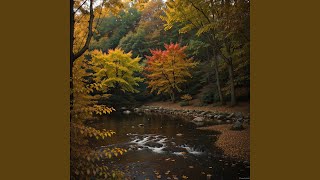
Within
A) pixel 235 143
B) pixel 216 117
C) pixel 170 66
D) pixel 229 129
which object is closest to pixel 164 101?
pixel 170 66

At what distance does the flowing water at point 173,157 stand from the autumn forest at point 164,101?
31 mm

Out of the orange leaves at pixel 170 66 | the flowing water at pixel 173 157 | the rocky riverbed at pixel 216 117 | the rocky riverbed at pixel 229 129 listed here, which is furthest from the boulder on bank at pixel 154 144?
the orange leaves at pixel 170 66

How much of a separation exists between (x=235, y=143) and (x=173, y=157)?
2974 millimetres

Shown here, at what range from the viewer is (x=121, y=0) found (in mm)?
8109

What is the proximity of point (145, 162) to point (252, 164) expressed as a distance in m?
7.10

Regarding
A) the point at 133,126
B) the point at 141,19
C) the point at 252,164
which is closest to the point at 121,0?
the point at 252,164

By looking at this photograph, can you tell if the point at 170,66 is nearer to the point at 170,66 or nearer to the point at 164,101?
the point at 170,66

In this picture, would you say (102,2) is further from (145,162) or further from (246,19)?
(246,19)

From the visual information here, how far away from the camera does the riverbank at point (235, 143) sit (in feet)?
33.3

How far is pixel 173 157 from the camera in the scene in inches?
401

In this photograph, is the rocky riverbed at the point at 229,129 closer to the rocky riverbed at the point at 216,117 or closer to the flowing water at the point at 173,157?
the rocky riverbed at the point at 216,117

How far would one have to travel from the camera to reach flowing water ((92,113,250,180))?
8.37m

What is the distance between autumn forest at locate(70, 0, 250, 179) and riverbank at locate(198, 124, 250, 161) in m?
0.04

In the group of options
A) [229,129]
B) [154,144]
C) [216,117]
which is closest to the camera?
[154,144]
